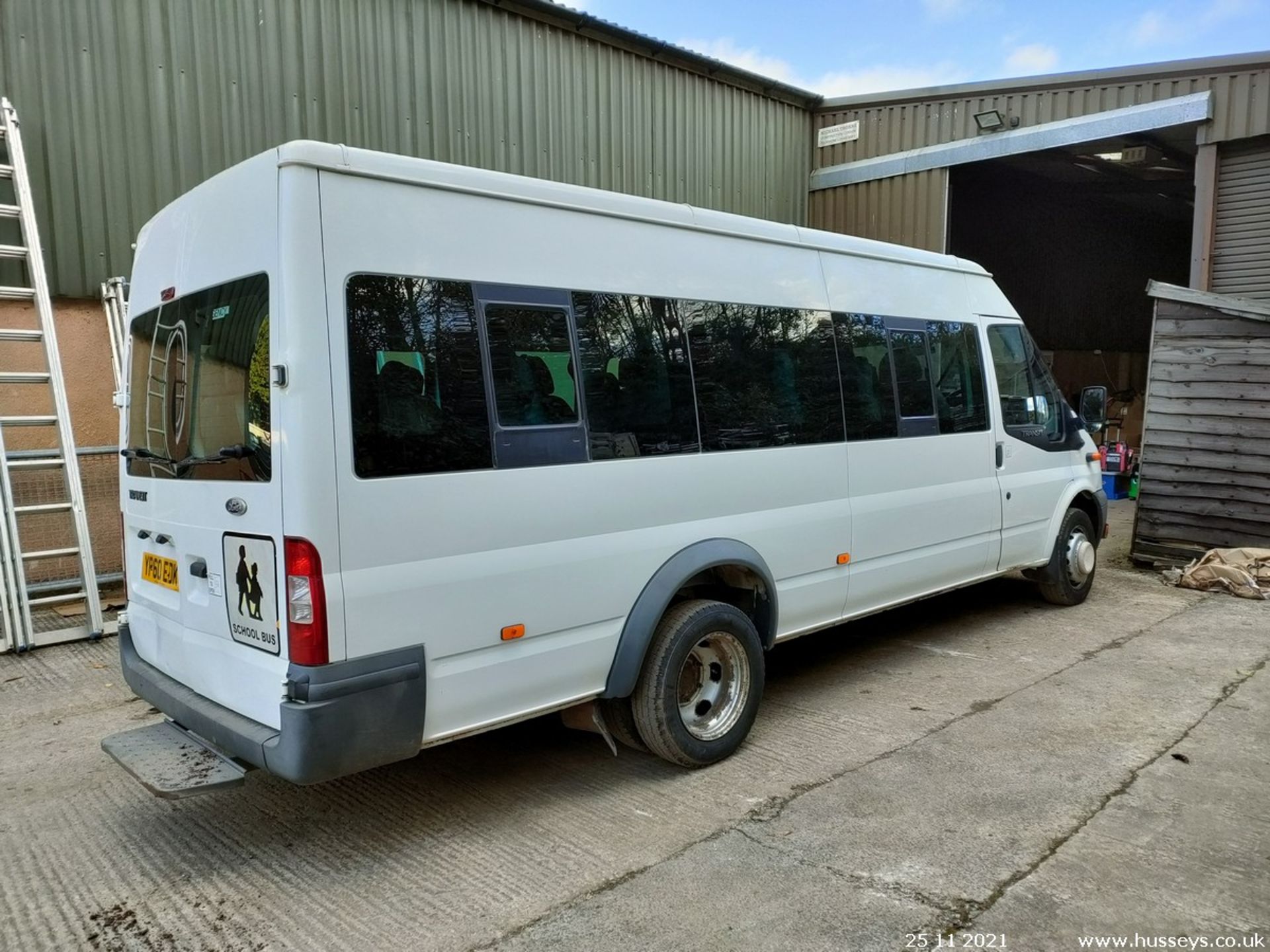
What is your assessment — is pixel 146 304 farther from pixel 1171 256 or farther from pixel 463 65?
pixel 1171 256

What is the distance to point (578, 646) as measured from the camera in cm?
343

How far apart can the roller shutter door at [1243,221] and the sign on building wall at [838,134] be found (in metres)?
4.31

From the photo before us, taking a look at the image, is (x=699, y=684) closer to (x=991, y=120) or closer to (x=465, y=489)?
(x=465, y=489)

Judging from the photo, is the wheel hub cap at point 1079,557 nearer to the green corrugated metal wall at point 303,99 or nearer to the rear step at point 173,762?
the green corrugated metal wall at point 303,99

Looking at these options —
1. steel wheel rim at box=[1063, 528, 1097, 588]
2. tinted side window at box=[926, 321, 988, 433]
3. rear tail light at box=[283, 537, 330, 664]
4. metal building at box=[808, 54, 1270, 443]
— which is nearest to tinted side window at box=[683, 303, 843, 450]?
tinted side window at box=[926, 321, 988, 433]

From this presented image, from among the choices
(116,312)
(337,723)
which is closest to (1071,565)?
(337,723)

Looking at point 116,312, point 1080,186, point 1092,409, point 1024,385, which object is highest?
point 1080,186

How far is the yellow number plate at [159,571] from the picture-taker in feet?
11.2

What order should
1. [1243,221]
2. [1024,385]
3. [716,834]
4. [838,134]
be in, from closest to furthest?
[716,834] → [1024,385] → [1243,221] → [838,134]

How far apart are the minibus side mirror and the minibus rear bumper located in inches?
229

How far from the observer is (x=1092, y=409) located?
6809 mm

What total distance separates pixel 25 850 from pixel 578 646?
2.21 meters
